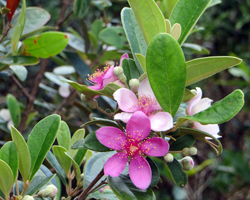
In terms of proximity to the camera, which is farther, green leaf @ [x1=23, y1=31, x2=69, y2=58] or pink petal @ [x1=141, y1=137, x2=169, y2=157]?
green leaf @ [x1=23, y1=31, x2=69, y2=58]

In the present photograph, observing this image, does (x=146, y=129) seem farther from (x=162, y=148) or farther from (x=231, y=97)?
(x=231, y=97)

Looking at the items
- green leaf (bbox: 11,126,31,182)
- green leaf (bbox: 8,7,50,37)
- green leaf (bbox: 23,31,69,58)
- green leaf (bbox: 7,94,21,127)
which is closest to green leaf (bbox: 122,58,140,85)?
green leaf (bbox: 11,126,31,182)

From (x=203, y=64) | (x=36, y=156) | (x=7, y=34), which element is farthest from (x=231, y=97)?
(x=7, y=34)

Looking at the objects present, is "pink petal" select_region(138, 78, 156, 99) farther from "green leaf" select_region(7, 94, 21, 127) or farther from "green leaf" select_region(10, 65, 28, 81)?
"green leaf" select_region(7, 94, 21, 127)

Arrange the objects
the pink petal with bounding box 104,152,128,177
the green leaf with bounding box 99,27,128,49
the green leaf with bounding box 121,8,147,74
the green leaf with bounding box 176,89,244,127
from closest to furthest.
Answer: the green leaf with bounding box 176,89,244,127, the pink petal with bounding box 104,152,128,177, the green leaf with bounding box 121,8,147,74, the green leaf with bounding box 99,27,128,49

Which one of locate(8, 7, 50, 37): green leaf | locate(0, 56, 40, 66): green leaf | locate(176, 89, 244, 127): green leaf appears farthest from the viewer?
locate(8, 7, 50, 37): green leaf

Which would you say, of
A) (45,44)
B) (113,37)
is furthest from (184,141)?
(113,37)
